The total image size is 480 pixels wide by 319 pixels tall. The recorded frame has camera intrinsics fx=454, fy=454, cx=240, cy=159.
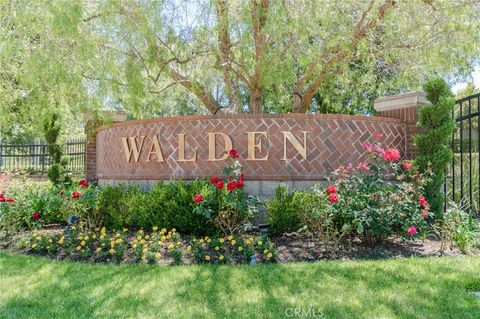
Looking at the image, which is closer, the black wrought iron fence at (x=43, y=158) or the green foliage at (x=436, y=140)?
the green foliage at (x=436, y=140)

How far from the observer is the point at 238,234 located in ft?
19.6

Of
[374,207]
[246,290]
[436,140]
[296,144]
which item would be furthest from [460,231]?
[246,290]

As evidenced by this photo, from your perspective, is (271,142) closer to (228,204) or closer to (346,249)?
(228,204)

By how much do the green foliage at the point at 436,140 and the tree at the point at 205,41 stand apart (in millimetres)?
1384

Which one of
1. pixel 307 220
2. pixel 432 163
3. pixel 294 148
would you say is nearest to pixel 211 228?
pixel 307 220

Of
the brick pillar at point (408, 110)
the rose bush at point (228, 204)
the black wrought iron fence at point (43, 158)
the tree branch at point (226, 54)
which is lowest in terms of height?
the rose bush at point (228, 204)

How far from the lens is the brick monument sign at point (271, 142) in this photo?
7023 millimetres

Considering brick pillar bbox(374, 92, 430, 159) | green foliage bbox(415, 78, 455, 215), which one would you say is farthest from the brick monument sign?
green foliage bbox(415, 78, 455, 215)

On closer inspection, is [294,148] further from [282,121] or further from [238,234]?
[238,234]

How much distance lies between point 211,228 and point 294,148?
1810 mm

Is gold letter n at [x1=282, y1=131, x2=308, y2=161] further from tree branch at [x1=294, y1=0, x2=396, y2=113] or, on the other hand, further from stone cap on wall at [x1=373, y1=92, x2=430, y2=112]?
stone cap on wall at [x1=373, y1=92, x2=430, y2=112]

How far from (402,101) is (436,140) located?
116 cm

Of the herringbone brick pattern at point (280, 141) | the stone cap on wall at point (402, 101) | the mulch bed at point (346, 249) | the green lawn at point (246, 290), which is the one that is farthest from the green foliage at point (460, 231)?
the stone cap on wall at point (402, 101)

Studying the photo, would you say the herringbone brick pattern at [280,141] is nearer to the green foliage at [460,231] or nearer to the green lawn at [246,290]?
the green foliage at [460,231]
